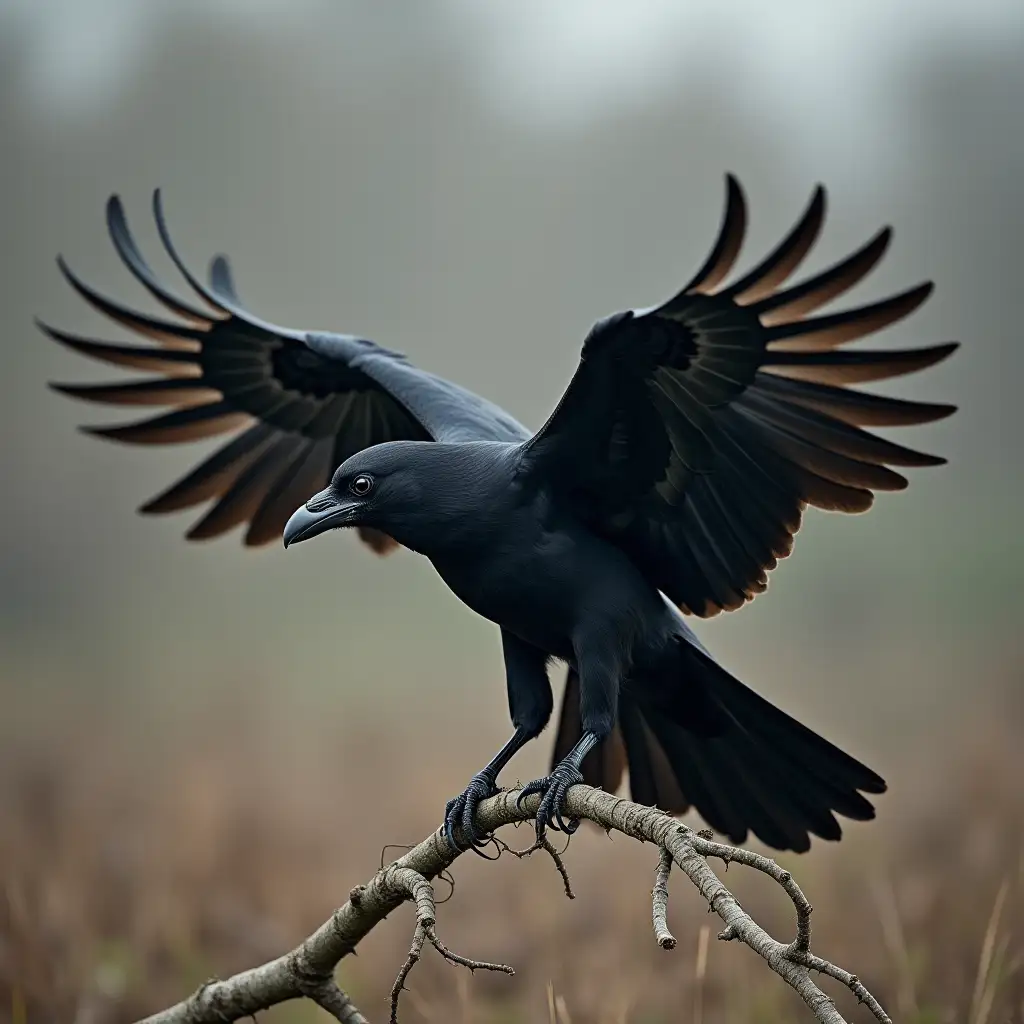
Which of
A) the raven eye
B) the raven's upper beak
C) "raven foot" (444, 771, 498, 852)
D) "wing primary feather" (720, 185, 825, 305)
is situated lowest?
"raven foot" (444, 771, 498, 852)

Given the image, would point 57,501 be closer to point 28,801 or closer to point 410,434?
point 28,801

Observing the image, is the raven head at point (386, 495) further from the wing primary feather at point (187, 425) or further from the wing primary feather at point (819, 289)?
the wing primary feather at point (187, 425)

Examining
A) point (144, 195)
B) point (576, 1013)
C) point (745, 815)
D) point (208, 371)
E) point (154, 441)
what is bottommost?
point (576, 1013)

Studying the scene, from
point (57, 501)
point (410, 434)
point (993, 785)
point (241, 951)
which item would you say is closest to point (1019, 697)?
point (993, 785)

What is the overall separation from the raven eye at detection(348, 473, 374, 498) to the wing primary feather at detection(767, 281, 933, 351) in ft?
3.63

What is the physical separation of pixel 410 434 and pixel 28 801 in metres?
5.67

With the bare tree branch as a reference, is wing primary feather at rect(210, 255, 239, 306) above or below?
above

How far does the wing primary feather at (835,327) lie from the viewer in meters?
3.15

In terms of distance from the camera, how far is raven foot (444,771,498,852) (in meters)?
3.24

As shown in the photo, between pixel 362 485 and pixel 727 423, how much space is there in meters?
0.98

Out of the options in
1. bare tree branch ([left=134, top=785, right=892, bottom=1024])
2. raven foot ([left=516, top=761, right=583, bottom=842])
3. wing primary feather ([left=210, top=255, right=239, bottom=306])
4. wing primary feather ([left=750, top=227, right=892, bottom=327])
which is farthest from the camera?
wing primary feather ([left=210, top=255, right=239, bottom=306])

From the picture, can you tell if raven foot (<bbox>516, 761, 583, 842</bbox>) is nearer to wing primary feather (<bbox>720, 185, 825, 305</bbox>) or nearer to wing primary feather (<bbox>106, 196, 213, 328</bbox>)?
wing primary feather (<bbox>720, 185, 825, 305</bbox>)

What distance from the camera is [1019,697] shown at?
9.51m

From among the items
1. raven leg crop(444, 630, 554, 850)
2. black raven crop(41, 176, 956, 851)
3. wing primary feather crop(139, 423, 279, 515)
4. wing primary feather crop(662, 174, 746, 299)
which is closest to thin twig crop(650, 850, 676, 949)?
black raven crop(41, 176, 956, 851)
